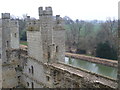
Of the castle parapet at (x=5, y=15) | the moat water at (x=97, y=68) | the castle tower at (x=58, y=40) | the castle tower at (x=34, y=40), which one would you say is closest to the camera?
the castle tower at (x=34, y=40)

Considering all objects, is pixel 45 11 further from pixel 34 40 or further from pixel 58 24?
pixel 34 40

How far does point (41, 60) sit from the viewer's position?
10148 millimetres

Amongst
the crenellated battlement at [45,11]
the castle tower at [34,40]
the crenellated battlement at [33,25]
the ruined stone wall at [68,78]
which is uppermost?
the crenellated battlement at [45,11]

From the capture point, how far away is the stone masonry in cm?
808

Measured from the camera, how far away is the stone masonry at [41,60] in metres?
8.08

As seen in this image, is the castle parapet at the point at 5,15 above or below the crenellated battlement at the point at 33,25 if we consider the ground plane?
above

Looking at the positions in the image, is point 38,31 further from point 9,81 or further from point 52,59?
point 9,81

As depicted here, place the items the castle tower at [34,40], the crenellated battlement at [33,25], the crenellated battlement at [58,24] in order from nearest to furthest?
1. the castle tower at [34,40]
2. the crenellated battlement at [33,25]
3. the crenellated battlement at [58,24]

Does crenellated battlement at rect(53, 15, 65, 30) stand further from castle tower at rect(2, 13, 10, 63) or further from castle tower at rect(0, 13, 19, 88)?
castle tower at rect(2, 13, 10, 63)

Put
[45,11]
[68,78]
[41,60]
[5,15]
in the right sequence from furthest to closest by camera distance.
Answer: [5,15]
[41,60]
[45,11]
[68,78]

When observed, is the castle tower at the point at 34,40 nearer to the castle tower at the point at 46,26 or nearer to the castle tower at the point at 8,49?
the castle tower at the point at 46,26

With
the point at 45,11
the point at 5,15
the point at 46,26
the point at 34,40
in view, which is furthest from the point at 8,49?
the point at 45,11

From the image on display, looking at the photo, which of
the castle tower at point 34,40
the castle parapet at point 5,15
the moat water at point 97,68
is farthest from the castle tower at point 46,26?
the moat water at point 97,68

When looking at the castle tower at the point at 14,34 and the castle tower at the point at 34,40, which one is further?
the castle tower at the point at 14,34
